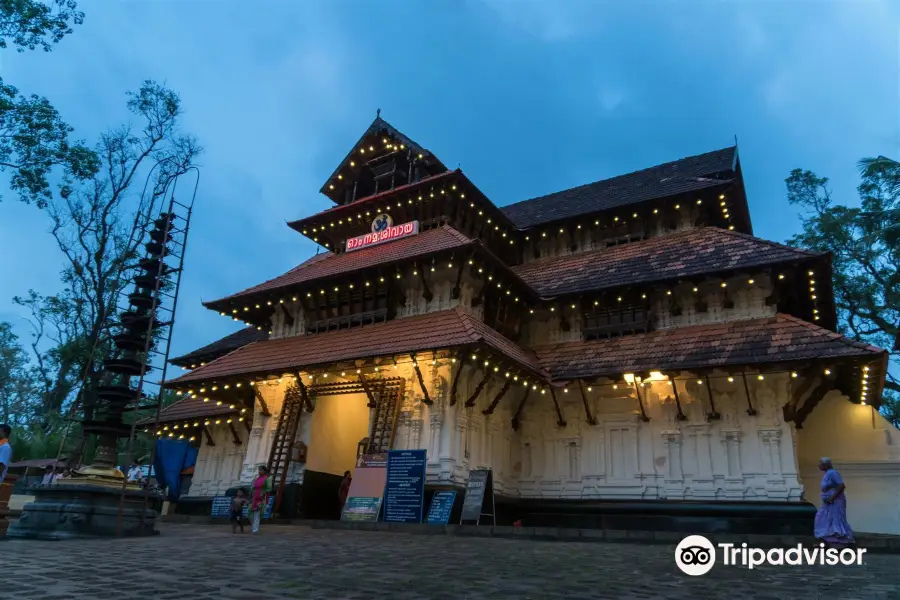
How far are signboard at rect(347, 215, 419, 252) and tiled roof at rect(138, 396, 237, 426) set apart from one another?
23.2ft

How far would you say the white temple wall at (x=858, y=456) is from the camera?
14844mm

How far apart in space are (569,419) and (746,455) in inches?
182

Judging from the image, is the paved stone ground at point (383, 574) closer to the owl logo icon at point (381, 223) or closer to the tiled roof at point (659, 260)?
the tiled roof at point (659, 260)

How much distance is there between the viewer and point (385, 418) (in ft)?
51.2

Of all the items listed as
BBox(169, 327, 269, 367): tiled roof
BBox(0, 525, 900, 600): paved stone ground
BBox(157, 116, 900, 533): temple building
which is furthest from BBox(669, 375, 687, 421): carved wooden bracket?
BBox(169, 327, 269, 367): tiled roof

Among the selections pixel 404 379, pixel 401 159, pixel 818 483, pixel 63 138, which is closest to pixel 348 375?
pixel 404 379

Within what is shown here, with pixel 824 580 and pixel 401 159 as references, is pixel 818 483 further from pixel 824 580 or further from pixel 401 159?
pixel 401 159

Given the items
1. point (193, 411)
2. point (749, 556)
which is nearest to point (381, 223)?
point (193, 411)

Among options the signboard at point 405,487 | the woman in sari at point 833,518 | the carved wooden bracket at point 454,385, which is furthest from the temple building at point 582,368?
the woman in sari at point 833,518

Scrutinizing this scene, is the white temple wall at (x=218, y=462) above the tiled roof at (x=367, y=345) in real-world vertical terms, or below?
below

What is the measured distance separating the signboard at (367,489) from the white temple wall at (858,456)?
11310 millimetres

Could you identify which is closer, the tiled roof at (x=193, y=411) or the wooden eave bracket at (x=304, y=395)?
the wooden eave bracket at (x=304, y=395)

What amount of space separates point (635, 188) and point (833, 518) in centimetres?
1351

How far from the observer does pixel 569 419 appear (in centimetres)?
1672
